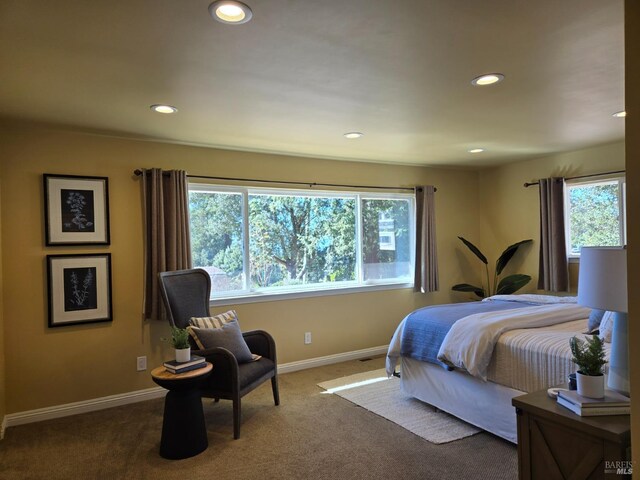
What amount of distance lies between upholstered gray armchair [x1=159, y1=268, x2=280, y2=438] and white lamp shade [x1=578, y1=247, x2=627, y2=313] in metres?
2.20

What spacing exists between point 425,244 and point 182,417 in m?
3.60

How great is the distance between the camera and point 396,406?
140 inches

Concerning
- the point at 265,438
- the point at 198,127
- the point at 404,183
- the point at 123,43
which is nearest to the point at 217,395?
the point at 265,438

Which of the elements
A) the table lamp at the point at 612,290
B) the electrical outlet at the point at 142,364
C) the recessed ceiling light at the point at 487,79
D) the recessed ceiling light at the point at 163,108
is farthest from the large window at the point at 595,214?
the electrical outlet at the point at 142,364

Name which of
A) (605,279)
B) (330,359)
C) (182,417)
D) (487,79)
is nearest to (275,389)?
(182,417)

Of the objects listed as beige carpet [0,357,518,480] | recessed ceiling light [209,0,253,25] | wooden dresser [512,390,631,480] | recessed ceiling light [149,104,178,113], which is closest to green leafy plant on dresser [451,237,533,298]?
beige carpet [0,357,518,480]

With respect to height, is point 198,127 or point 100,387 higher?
point 198,127

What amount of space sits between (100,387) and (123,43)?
286cm

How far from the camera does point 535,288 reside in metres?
5.32

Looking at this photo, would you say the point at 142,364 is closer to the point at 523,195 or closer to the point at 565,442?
the point at 565,442

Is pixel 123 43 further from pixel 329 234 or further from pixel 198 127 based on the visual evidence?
pixel 329 234

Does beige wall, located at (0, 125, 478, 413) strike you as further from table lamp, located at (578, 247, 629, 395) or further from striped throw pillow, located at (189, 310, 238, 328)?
table lamp, located at (578, 247, 629, 395)

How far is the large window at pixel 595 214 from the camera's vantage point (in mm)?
4559
